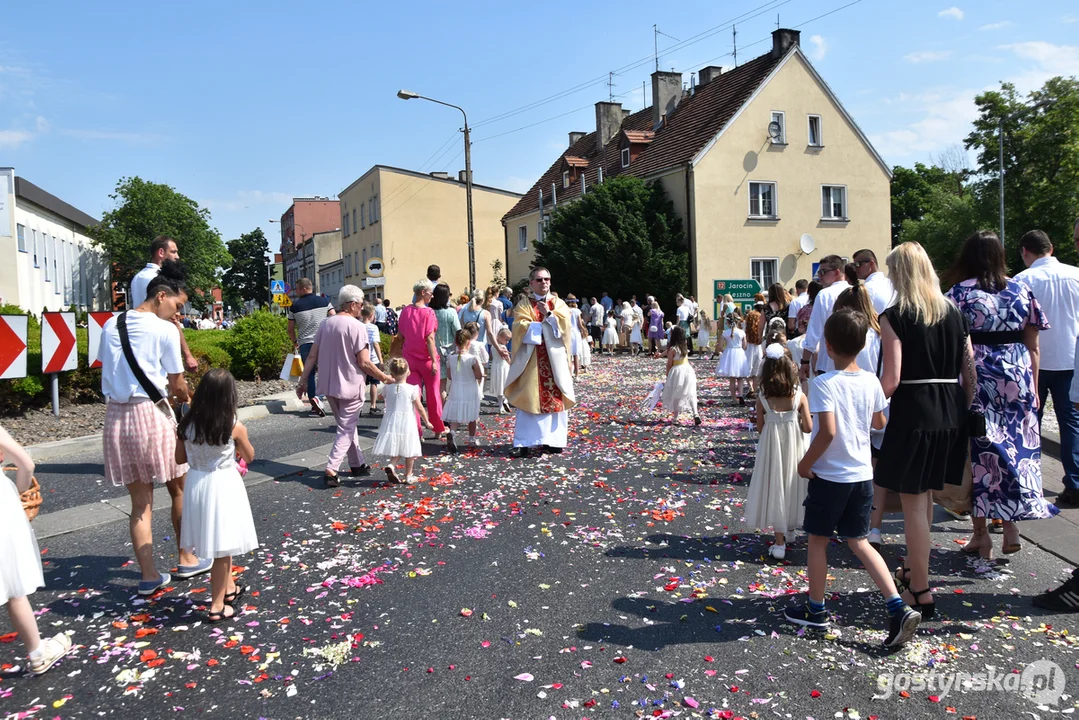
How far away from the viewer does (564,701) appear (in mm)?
3527

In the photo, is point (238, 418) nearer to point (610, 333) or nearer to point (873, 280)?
point (873, 280)

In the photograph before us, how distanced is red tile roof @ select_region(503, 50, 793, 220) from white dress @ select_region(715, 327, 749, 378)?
20.8m

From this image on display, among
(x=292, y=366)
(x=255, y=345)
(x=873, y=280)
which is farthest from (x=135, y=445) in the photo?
(x=255, y=345)

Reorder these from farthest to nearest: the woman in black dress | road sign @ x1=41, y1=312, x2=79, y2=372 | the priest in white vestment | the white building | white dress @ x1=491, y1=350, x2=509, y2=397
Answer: the white building → white dress @ x1=491, y1=350, x2=509, y2=397 → road sign @ x1=41, y1=312, x2=79, y2=372 → the priest in white vestment → the woman in black dress

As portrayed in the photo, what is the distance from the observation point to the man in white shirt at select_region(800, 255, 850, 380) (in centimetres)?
693

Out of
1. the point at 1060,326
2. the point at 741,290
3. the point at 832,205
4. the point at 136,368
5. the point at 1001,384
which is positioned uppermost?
the point at 832,205

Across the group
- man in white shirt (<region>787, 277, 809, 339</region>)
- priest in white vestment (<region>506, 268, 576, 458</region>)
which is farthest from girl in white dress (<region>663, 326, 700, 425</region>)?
priest in white vestment (<region>506, 268, 576, 458</region>)

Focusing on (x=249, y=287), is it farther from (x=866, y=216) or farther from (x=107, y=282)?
(x=866, y=216)

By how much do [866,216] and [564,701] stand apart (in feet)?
121

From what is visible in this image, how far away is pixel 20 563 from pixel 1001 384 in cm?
557

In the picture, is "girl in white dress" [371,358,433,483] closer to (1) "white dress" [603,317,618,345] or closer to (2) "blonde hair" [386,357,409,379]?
(2) "blonde hair" [386,357,409,379]

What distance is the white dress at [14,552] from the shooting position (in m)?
3.66

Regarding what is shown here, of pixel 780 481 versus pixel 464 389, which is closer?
pixel 780 481

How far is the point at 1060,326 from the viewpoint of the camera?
6.47m
